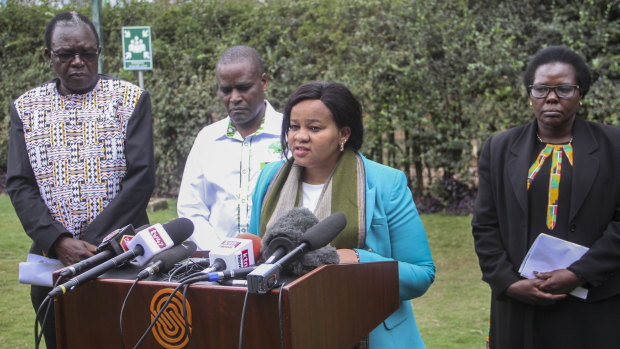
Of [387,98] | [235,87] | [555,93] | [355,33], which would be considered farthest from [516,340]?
[355,33]

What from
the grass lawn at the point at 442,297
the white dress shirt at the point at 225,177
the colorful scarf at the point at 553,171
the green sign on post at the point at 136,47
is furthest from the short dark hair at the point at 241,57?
the green sign on post at the point at 136,47

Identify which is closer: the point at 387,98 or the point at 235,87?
the point at 235,87

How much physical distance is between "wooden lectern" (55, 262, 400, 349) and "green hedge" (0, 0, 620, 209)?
672 cm

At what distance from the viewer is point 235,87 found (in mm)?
3844

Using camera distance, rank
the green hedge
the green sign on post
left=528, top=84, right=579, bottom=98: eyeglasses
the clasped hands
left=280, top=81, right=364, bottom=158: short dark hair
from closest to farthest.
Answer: left=280, top=81, right=364, bottom=158: short dark hair, the clasped hands, left=528, top=84, right=579, bottom=98: eyeglasses, the green hedge, the green sign on post

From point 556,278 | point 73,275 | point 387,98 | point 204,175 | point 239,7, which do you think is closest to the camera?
point 73,275

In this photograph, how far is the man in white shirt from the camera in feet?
12.1

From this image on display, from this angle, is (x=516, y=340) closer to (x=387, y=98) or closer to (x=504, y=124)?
(x=504, y=124)

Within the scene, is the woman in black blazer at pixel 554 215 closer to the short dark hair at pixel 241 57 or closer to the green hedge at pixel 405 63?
the short dark hair at pixel 241 57

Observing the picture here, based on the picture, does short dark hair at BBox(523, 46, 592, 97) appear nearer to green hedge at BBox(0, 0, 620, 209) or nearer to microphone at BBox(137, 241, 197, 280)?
microphone at BBox(137, 241, 197, 280)

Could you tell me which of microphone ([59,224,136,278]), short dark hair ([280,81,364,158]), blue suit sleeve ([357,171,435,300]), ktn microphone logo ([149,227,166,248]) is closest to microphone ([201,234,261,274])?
ktn microphone logo ([149,227,166,248])

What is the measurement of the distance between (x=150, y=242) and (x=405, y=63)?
25.0ft

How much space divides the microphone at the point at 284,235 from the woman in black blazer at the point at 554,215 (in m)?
1.57

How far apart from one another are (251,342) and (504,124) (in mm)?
7370
